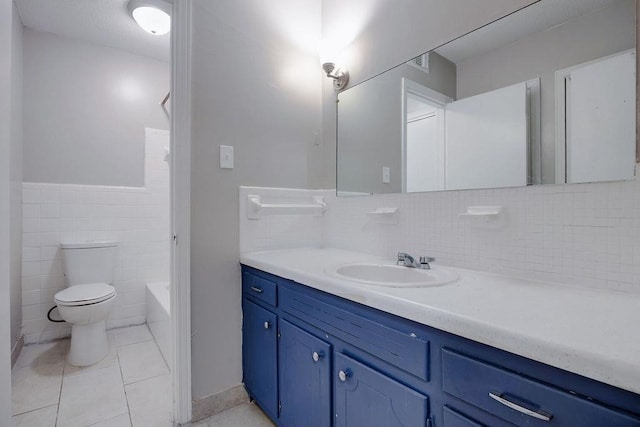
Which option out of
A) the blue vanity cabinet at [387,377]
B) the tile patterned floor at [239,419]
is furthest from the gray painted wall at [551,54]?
the tile patterned floor at [239,419]

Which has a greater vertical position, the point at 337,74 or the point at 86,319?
the point at 337,74

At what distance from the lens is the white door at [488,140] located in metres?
1.08

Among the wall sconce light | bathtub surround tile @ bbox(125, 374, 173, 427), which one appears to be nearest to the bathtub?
bathtub surround tile @ bbox(125, 374, 173, 427)

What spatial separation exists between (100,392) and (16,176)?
1.55m

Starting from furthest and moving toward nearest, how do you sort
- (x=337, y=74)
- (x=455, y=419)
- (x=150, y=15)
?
(x=150, y=15) < (x=337, y=74) < (x=455, y=419)

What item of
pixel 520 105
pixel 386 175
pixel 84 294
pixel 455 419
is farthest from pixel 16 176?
pixel 520 105

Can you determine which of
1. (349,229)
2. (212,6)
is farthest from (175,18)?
(349,229)

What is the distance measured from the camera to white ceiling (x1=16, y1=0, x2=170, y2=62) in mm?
2066

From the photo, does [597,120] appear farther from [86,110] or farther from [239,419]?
[86,110]

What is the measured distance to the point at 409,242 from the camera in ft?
4.65

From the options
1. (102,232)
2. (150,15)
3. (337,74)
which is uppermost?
(150,15)

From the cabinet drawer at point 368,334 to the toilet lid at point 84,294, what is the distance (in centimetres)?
157

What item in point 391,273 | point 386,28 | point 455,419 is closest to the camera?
point 455,419

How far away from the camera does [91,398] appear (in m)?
1.63
